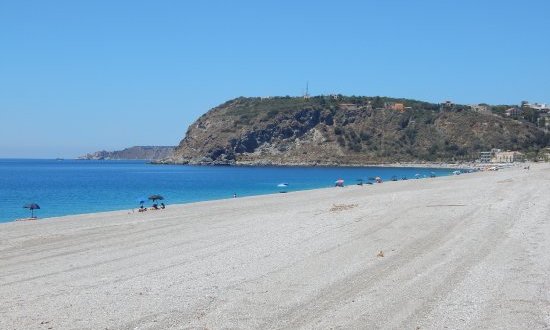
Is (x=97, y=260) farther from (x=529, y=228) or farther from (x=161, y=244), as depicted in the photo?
(x=529, y=228)

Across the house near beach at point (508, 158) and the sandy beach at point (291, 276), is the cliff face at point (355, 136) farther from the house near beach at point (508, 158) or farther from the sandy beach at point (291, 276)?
the sandy beach at point (291, 276)

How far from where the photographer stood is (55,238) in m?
21.5

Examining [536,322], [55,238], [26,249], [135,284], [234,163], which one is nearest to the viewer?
[536,322]

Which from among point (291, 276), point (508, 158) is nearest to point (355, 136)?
point (508, 158)

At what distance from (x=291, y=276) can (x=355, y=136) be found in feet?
587

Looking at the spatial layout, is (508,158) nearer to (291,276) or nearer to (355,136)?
(355,136)

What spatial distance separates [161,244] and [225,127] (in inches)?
7157

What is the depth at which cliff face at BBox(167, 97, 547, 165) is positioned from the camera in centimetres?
18125

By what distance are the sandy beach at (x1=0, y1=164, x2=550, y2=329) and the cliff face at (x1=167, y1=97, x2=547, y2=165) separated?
158 meters

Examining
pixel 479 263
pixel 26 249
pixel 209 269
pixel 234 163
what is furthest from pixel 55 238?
pixel 234 163

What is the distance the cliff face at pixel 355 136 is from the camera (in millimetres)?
181250

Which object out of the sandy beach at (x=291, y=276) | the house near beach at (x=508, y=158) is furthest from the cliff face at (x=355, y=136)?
the sandy beach at (x=291, y=276)

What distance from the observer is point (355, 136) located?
190m

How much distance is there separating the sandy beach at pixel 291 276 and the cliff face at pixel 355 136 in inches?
6210
